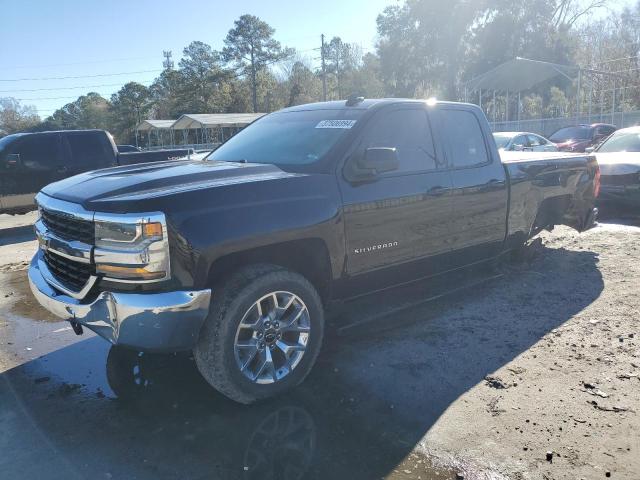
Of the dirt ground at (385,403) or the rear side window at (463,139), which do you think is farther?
the rear side window at (463,139)

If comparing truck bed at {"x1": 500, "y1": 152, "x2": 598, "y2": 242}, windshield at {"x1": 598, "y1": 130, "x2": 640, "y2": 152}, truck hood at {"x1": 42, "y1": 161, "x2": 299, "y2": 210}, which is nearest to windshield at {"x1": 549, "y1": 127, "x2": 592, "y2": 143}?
windshield at {"x1": 598, "y1": 130, "x2": 640, "y2": 152}

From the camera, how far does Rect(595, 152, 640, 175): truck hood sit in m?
9.12

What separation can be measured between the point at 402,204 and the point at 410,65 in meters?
46.8

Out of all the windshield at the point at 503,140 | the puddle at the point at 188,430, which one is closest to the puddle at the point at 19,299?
the puddle at the point at 188,430

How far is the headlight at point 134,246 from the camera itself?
2963mm

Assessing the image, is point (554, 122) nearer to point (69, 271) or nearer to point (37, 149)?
point (37, 149)

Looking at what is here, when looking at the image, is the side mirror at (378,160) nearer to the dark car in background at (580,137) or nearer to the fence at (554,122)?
the dark car in background at (580,137)

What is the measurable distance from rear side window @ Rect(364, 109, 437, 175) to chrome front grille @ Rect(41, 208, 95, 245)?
2135 millimetres

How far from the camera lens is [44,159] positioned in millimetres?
11352

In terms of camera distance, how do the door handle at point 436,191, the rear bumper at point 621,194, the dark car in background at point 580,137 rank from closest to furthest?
the door handle at point 436,191
the rear bumper at point 621,194
the dark car in background at point 580,137

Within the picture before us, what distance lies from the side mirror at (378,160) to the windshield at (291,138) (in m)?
0.32

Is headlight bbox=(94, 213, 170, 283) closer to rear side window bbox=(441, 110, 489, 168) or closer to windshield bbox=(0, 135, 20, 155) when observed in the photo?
rear side window bbox=(441, 110, 489, 168)

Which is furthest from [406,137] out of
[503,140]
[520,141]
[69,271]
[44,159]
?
[520,141]

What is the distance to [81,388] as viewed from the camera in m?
3.80
